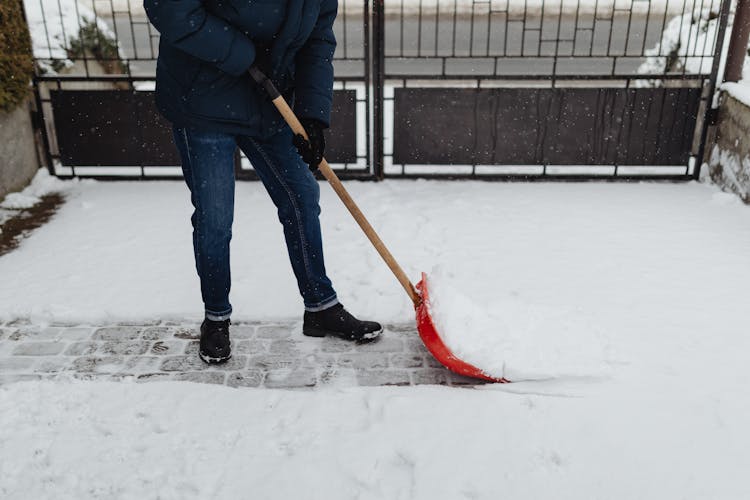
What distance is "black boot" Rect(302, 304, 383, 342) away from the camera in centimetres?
339

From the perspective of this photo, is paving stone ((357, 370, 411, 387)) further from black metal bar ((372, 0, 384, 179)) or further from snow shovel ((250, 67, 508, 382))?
black metal bar ((372, 0, 384, 179))

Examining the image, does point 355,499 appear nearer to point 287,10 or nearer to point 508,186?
point 287,10

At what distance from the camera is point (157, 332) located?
3.51 m

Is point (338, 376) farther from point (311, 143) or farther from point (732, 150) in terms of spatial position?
point (732, 150)

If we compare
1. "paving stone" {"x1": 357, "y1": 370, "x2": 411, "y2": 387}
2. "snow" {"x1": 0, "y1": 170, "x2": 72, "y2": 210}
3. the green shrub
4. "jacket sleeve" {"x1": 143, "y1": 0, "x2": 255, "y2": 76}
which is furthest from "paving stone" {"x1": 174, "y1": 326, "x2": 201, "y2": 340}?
the green shrub

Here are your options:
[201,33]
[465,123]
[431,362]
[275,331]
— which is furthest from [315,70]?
[465,123]

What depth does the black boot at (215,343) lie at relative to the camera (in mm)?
3195

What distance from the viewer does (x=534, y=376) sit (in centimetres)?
298

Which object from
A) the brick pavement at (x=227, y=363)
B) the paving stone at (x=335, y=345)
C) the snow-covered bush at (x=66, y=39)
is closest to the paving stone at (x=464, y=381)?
the brick pavement at (x=227, y=363)

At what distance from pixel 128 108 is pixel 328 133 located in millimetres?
1784

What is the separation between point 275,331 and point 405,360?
0.74 meters

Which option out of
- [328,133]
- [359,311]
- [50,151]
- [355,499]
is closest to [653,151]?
[328,133]

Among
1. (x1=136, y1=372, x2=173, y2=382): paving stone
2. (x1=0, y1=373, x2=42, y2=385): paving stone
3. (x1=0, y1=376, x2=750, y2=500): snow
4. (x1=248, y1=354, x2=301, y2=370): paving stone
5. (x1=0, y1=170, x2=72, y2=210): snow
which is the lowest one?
(x1=0, y1=170, x2=72, y2=210): snow

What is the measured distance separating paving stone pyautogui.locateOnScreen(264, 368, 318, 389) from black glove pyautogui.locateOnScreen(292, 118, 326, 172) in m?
0.96
